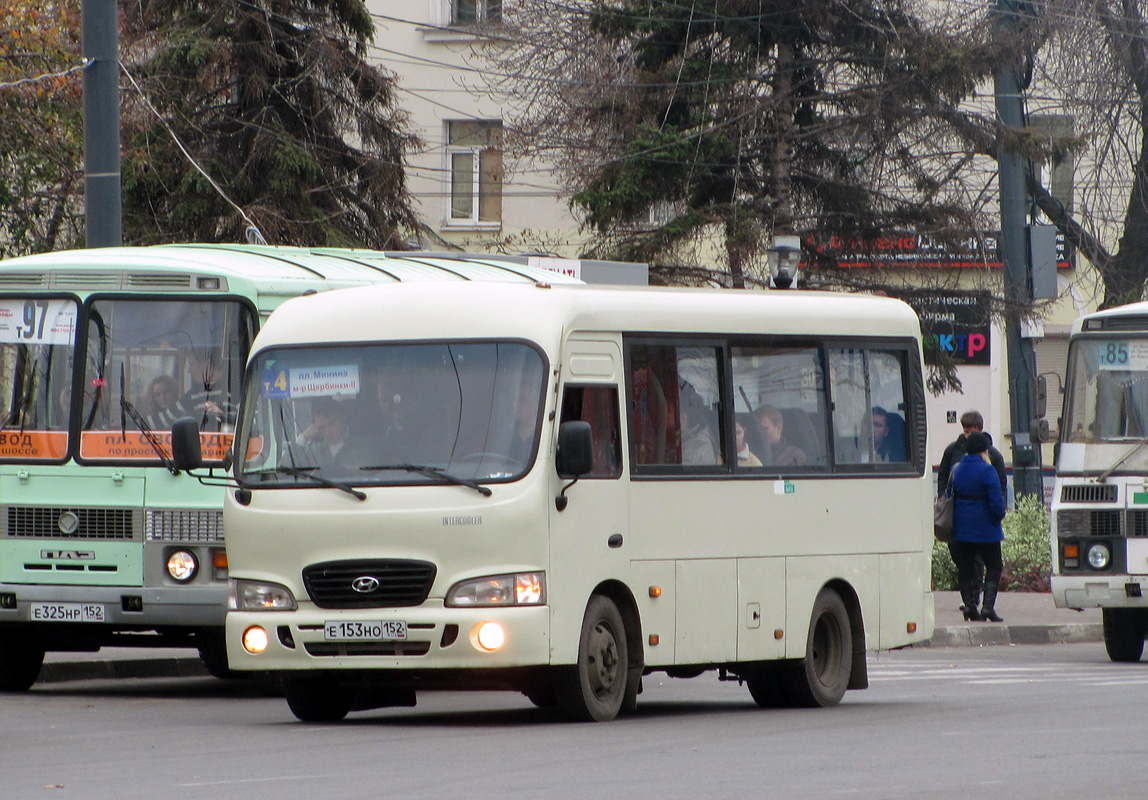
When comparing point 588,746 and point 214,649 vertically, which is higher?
point 214,649

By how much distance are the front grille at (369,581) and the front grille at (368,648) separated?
198mm

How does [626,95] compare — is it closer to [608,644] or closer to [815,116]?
[815,116]

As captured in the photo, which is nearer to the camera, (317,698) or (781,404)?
(317,698)

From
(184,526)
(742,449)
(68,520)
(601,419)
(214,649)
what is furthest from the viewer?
(214,649)

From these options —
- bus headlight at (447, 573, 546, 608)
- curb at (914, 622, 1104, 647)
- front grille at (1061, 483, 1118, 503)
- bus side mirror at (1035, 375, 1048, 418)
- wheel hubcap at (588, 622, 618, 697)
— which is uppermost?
bus side mirror at (1035, 375, 1048, 418)

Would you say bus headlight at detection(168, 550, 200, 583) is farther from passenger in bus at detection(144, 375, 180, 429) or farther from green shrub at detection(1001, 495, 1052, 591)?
green shrub at detection(1001, 495, 1052, 591)

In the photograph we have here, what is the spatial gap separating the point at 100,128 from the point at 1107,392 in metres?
8.08

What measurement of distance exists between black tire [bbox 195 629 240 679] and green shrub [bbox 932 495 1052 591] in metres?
11.3

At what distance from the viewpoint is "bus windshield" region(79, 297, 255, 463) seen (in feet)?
43.6

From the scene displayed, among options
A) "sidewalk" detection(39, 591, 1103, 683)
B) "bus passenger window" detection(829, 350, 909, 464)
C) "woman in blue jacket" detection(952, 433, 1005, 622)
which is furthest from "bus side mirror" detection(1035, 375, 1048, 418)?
"bus passenger window" detection(829, 350, 909, 464)

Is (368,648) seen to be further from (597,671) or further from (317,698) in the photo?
(597,671)

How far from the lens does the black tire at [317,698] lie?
1181 centimetres

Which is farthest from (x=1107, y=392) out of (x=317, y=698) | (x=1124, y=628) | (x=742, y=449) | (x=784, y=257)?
(x=317, y=698)

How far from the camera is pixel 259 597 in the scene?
1133 cm
